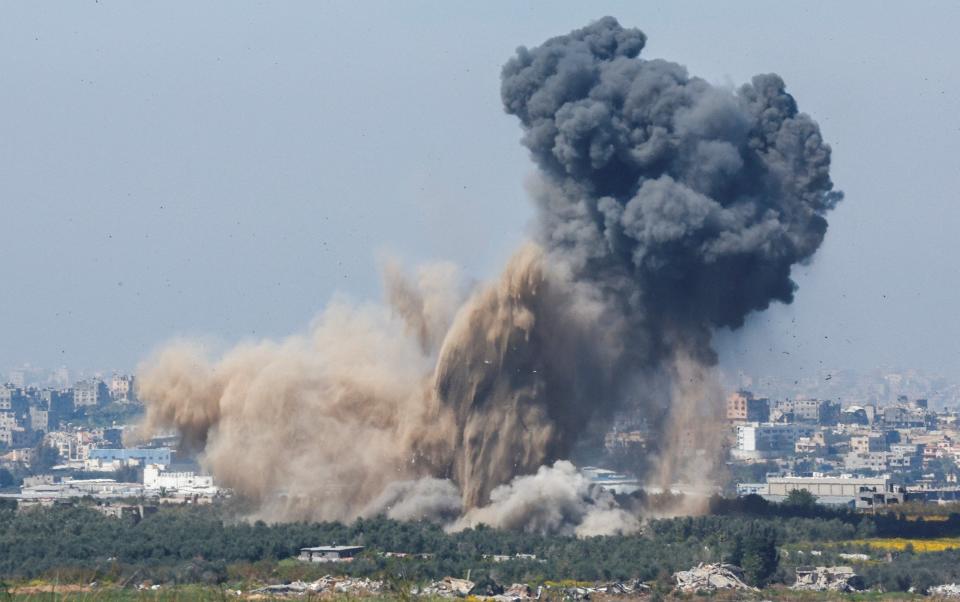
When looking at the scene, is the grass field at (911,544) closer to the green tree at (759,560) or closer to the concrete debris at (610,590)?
the green tree at (759,560)

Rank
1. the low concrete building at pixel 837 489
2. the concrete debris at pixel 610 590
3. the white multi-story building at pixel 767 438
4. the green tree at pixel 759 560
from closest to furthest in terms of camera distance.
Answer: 1. the concrete debris at pixel 610 590
2. the green tree at pixel 759 560
3. the low concrete building at pixel 837 489
4. the white multi-story building at pixel 767 438

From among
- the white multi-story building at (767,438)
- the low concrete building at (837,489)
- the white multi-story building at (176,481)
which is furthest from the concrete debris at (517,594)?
the white multi-story building at (767,438)

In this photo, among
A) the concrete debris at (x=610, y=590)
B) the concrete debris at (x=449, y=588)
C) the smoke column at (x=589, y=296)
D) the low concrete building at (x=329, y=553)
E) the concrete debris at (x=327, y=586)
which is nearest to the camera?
the concrete debris at (x=327, y=586)

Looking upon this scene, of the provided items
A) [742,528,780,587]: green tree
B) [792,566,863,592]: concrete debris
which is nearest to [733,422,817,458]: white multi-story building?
[742,528,780,587]: green tree

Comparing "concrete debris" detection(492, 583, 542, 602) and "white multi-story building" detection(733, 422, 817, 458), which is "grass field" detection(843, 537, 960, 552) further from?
"white multi-story building" detection(733, 422, 817, 458)

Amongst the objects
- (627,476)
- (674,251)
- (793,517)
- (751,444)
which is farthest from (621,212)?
(751,444)

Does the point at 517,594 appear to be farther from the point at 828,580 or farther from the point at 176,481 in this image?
the point at 176,481

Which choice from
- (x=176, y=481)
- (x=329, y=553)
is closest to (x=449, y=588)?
(x=329, y=553)
